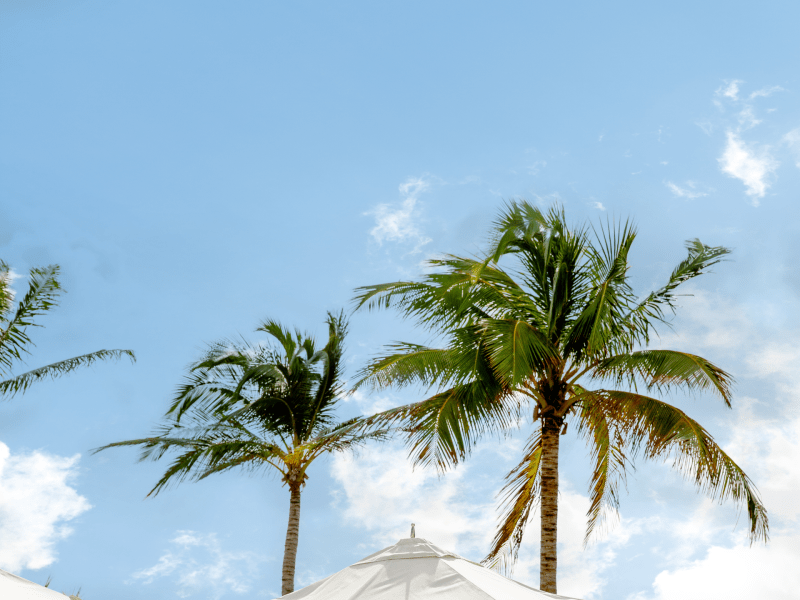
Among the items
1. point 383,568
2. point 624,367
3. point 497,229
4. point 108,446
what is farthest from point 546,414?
point 108,446

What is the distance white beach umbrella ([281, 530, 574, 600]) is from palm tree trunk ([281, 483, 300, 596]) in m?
9.94

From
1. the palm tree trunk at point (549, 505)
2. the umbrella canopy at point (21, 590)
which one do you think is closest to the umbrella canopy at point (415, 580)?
the umbrella canopy at point (21, 590)

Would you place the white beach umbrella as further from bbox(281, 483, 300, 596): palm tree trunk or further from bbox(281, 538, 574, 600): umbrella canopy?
bbox(281, 483, 300, 596): palm tree trunk

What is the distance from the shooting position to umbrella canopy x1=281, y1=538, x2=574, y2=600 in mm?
5605

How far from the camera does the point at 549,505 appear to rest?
10695 mm

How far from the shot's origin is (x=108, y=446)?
1611 centimetres

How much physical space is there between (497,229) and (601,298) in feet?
10.3

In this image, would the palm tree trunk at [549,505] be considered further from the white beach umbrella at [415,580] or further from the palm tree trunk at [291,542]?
the palm tree trunk at [291,542]

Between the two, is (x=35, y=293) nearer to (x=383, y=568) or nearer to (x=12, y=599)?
(x=12, y=599)

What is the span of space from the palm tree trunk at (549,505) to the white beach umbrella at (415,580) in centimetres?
435

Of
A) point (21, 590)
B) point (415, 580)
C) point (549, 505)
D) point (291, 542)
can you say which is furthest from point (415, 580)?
point (291, 542)

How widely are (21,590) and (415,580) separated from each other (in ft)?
11.8

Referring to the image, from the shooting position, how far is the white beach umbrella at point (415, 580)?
18.4ft

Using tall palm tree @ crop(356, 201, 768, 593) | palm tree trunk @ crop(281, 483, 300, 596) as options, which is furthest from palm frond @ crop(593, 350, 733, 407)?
palm tree trunk @ crop(281, 483, 300, 596)
